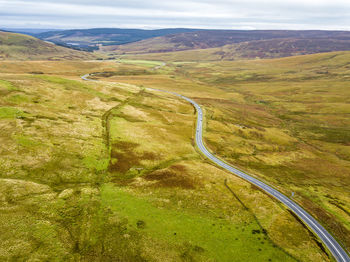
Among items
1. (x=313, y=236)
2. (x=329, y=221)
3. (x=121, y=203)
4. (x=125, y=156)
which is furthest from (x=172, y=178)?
(x=329, y=221)

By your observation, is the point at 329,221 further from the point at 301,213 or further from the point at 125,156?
the point at 125,156

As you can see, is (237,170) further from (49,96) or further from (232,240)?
(49,96)

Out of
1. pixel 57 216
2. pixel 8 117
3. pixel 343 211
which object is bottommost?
pixel 343 211

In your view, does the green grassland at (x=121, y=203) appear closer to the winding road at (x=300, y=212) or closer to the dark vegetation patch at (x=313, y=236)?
the dark vegetation patch at (x=313, y=236)

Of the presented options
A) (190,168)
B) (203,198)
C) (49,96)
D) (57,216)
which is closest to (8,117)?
(49,96)

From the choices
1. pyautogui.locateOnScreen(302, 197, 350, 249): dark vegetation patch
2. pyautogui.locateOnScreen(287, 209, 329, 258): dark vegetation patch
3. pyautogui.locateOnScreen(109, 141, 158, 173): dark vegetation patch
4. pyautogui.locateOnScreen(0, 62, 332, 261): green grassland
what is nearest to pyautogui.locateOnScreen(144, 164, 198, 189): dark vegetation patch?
pyautogui.locateOnScreen(0, 62, 332, 261): green grassland

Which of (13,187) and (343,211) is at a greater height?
(13,187)

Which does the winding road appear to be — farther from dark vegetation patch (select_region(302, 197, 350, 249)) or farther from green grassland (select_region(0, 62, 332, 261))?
green grassland (select_region(0, 62, 332, 261))
